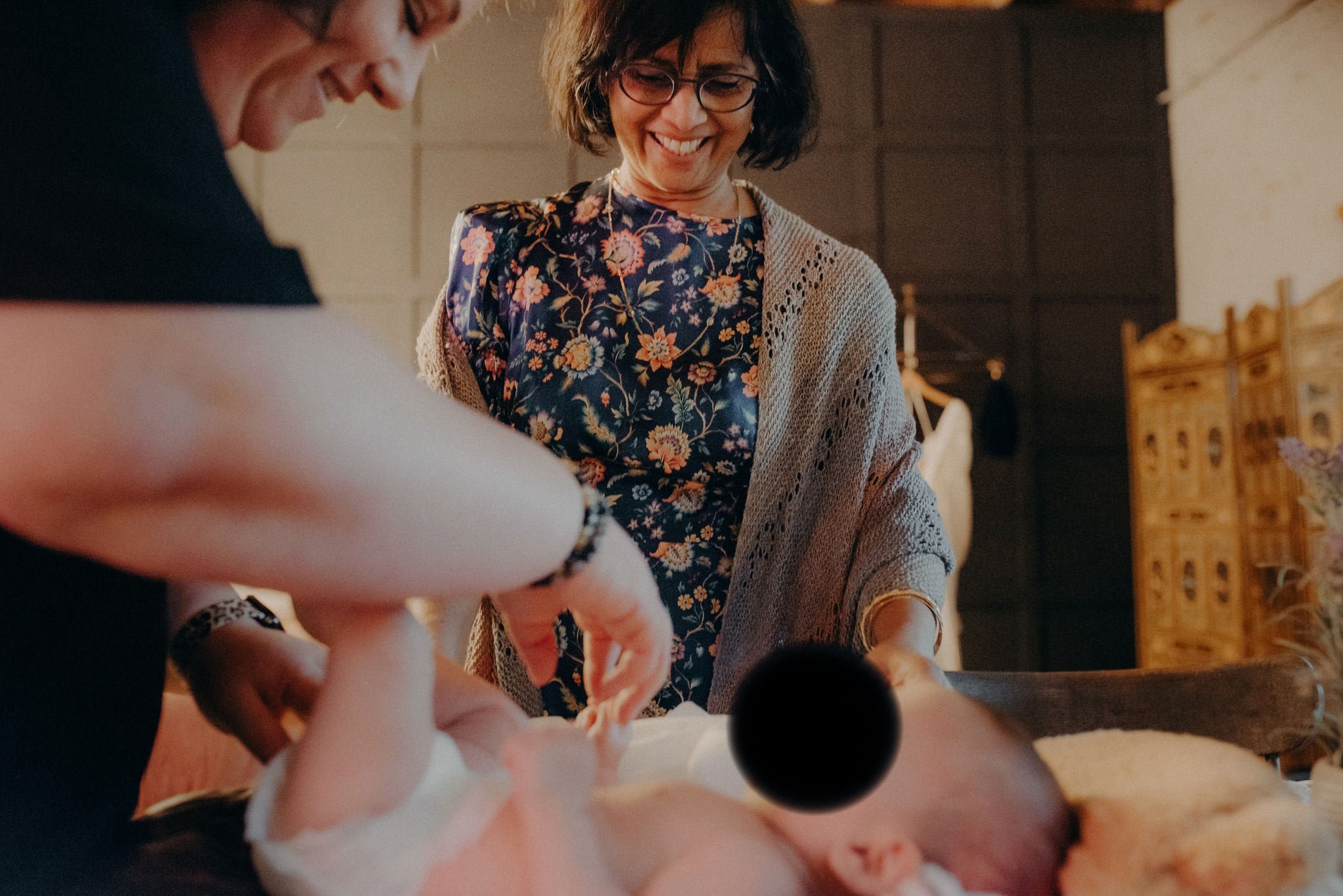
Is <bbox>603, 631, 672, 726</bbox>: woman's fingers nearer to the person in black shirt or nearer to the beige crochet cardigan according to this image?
the person in black shirt

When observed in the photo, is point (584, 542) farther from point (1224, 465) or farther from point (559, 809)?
point (1224, 465)

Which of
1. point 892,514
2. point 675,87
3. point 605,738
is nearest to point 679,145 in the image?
point 675,87

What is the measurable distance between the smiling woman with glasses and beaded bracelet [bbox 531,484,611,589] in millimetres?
802

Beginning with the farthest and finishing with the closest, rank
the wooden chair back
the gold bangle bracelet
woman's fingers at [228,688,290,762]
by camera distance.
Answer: the wooden chair back → the gold bangle bracelet → woman's fingers at [228,688,290,762]

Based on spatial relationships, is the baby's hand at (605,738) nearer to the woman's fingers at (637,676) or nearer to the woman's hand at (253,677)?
the woman's fingers at (637,676)

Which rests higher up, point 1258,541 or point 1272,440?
point 1272,440

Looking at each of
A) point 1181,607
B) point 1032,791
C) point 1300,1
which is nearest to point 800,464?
point 1032,791

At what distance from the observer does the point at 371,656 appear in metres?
0.44

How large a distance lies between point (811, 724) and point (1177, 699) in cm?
99

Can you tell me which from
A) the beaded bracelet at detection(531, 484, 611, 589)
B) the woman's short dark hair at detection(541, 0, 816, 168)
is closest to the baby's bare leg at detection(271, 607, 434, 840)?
the beaded bracelet at detection(531, 484, 611, 589)

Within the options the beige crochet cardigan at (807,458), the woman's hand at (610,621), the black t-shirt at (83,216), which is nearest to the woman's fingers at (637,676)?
the woman's hand at (610,621)

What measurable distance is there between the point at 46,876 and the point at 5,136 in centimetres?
31

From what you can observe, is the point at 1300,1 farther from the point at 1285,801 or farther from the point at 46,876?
the point at 46,876

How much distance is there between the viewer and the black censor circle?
0.43 m
